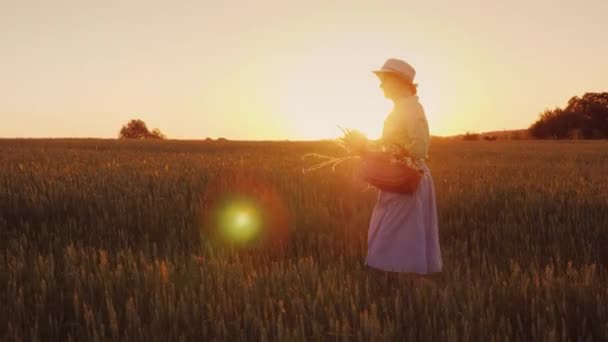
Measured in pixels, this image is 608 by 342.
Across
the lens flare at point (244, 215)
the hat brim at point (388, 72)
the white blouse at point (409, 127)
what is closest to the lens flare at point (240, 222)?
the lens flare at point (244, 215)

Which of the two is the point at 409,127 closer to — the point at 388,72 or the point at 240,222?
the point at 388,72

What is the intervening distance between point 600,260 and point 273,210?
3897 millimetres

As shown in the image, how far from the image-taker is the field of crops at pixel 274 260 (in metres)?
3.05

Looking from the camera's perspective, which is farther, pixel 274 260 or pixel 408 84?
pixel 274 260

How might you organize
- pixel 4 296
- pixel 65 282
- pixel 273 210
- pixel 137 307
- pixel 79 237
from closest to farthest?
pixel 137 307 → pixel 4 296 → pixel 65 282 → pixel 79 237 → pixel 273 210

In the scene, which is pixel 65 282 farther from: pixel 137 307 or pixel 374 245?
pixel 374 245

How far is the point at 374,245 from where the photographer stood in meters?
4.52

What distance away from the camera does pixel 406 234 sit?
4.39 meters

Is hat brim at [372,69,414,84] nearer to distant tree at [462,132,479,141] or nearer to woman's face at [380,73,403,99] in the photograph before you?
woman's face at [380,73,403,99]

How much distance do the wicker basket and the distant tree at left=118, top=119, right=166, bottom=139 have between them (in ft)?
380

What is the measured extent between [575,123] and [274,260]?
82.7 metres

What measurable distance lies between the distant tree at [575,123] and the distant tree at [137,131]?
239 feet

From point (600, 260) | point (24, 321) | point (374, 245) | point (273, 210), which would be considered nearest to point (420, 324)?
point (374, 245)

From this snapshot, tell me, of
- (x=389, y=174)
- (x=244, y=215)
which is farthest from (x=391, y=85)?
(x=244, y=215)
